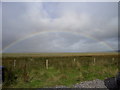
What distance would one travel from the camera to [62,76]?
1762 centimetres

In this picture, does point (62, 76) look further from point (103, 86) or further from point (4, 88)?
point (4, 88)

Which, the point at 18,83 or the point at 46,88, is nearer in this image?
the point at 46,88

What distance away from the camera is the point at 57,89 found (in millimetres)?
13219

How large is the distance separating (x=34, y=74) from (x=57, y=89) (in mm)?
5577

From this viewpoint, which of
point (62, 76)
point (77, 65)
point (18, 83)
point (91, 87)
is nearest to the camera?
point (91, 87)

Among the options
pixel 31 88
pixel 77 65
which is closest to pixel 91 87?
pixel 31 88

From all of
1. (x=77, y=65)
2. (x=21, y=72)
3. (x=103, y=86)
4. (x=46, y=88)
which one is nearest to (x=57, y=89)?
(x=46, y=88)

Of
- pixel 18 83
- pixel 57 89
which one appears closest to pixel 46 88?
pixel 57 89

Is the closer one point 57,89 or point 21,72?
point 57,89

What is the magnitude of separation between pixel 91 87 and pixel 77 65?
10.5 meters

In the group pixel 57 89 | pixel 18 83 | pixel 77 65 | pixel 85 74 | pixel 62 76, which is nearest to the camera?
pixel 57 89

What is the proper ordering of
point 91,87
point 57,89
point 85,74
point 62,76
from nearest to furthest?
point 57,89, point 91,87, point 62,76, point 85,74

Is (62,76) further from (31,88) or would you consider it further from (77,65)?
(77,65)

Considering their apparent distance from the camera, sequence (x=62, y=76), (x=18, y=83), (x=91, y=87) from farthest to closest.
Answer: (x=62, y=76) → (x=18, y=83) → (x=91, y=87)
